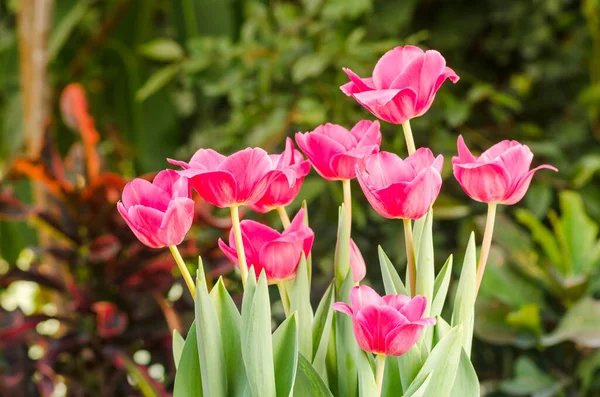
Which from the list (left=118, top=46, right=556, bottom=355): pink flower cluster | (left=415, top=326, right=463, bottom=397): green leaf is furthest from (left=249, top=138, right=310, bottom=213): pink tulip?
(left=415, top=326, right=463, bottom=397): green leaf

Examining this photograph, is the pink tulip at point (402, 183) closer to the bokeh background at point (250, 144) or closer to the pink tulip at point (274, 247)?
the pink tulip at point (274, 247)

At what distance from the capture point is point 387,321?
310 millimetres

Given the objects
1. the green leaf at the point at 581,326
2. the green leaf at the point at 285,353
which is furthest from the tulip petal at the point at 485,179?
the green leaf at the point at 581,326

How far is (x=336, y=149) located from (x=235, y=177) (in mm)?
61

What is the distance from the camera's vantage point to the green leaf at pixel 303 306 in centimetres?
38

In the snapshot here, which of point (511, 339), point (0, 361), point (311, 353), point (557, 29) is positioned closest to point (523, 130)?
point (557, 29)

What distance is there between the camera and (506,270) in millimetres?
1033

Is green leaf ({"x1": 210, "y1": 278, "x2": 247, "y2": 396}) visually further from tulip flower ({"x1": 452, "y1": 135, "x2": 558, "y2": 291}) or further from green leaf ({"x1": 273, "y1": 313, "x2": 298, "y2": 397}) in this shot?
tulip flower ({"x1": 452, "y1": 135, "x2": 558, "y2": 291})

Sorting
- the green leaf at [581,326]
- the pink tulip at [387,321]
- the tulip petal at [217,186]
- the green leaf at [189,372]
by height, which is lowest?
the green leaf at [581,326]

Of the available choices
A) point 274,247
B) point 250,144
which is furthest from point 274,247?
point 250,144

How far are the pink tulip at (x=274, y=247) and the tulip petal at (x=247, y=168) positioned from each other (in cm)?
3

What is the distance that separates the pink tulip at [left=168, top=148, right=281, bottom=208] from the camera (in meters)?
0.33

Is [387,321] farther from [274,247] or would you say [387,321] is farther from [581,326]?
[581,326]

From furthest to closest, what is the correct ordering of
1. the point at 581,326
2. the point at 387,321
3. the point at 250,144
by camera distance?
the point at 250,144 → the point at 581,326 → the point at 387,321
